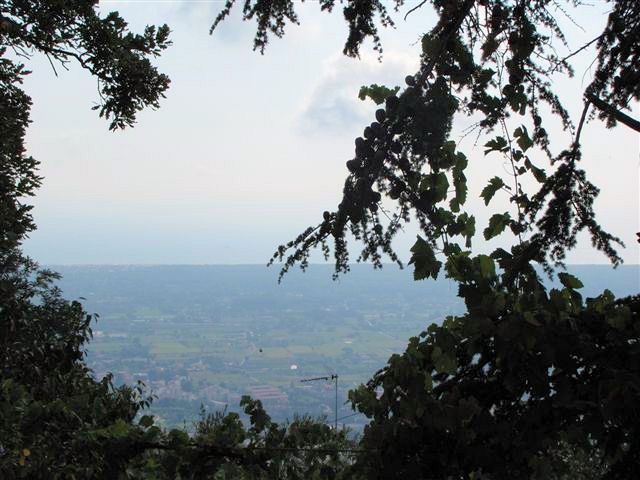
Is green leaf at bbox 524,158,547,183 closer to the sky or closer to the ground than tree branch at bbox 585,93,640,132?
closer to the ground

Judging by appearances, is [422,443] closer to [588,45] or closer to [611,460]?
[611,460]

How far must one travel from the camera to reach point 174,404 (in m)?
111

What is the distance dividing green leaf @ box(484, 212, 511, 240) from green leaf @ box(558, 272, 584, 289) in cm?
Result: 44

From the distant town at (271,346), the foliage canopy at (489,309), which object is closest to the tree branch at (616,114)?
the foliage canopy at (489,309)

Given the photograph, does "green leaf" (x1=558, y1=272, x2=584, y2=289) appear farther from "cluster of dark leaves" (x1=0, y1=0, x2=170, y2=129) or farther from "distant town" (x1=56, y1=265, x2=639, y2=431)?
"distant town" (x1=56, y1=265, x2=639, y2=431)

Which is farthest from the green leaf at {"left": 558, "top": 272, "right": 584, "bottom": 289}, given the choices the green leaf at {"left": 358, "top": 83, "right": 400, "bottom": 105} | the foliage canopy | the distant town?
the distant town

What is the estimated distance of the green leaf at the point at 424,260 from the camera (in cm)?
323

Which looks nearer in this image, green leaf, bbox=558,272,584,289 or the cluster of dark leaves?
green leaf, bbox=558,272,584,289

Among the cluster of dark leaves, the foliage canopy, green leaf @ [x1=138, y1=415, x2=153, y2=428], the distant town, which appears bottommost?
the distant town

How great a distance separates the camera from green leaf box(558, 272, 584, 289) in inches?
128

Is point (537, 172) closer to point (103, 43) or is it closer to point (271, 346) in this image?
point (103, 43)

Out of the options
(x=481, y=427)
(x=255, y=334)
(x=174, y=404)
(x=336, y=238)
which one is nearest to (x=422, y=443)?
(x=481, y=427)

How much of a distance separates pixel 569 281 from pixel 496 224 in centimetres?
52

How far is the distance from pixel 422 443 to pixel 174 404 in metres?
113
